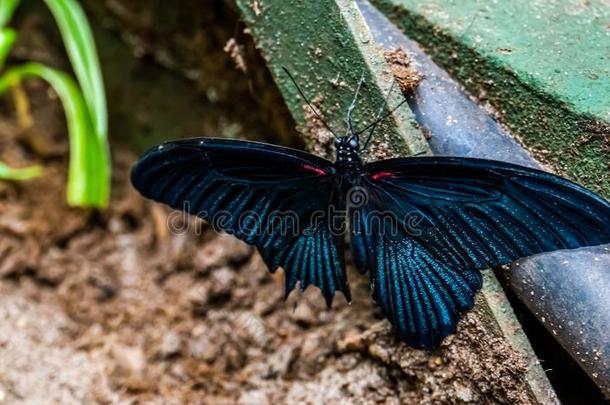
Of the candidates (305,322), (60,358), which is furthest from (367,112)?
(60,358)

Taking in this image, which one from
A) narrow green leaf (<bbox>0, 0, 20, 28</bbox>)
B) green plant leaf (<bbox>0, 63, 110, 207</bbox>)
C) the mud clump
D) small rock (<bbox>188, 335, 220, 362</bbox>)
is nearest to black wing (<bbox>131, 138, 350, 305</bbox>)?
the mud clump

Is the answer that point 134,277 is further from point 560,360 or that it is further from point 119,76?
point 560,360

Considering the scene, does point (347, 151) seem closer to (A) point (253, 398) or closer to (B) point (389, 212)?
(B) point (389, 212)

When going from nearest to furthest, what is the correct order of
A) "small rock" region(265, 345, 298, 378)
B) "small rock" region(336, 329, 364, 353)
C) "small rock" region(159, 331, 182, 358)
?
"small rock" region(336, 329, 364, 353) → "small rock" region(265, 345, 298, 378) → "small rock" region(159, 331, 182, 358)

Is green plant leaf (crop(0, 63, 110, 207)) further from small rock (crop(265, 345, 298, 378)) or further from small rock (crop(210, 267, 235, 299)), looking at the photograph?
small rock (crop(265, 345, 298, 378))

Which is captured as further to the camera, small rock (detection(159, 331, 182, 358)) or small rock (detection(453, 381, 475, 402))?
small rock (detection(159, 331, 182, 358))

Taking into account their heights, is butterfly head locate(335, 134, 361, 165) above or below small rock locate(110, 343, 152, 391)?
above

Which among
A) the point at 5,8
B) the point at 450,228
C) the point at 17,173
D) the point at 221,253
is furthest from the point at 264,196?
the point at 5,8

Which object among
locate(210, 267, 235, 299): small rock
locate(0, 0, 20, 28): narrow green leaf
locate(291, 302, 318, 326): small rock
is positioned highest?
locate(0, 0, 20, 28): narrow green leaf
